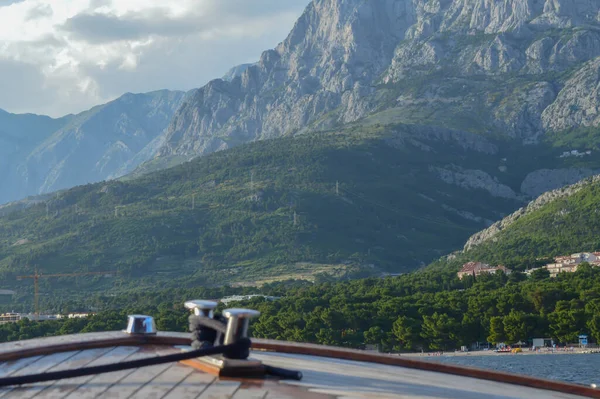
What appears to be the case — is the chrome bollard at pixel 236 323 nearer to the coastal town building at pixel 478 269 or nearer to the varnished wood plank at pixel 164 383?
the varnished wood plank at pixel 164 383

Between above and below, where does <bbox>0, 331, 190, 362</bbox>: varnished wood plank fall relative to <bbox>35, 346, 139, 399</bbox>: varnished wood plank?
above

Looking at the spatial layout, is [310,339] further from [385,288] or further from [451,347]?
[385,288]

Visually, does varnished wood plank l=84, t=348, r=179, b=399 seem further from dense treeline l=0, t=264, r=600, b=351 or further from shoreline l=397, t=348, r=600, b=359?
dense treeline l=0, t=264, r=600, b=351

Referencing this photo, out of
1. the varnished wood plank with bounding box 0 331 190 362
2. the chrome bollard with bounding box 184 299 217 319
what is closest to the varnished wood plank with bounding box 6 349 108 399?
the varnished wood plank with bounding box 0 331 190 362

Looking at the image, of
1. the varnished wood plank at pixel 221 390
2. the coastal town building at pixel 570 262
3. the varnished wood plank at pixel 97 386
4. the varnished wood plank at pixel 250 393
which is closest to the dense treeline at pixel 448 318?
the coastal town building at pixel 570 262

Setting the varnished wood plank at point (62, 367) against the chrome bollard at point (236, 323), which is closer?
the chrome bollard at point (236, 323)

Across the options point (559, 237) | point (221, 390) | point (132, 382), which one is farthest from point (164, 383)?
point (559, 237)

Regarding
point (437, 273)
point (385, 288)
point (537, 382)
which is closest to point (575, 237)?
point (437, 273)

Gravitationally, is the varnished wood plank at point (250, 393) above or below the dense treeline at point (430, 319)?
above
